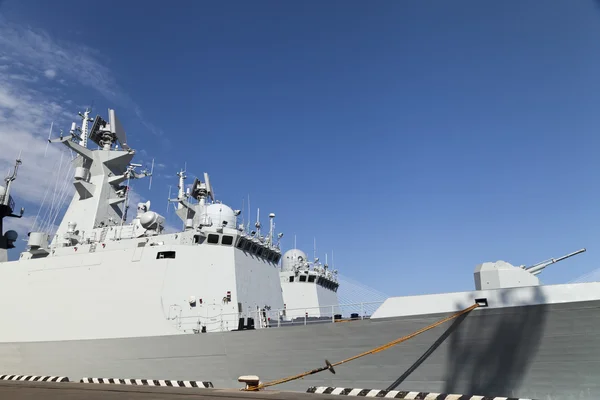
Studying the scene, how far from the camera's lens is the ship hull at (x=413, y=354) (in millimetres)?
8062

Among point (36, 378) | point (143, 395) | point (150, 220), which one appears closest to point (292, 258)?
point (150, 220)

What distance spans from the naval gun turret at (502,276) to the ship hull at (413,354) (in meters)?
1.00

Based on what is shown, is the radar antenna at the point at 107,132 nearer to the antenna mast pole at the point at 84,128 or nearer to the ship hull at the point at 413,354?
the antenna mast pole at the point at 84,128

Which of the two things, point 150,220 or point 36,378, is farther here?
point 150,220

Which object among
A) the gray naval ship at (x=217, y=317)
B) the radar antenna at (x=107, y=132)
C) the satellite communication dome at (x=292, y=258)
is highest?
the radar antenna at (x=107, y=132)

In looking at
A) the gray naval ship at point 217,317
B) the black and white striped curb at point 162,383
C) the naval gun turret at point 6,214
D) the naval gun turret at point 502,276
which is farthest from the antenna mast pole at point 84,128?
the naval gun turret at point 502,276

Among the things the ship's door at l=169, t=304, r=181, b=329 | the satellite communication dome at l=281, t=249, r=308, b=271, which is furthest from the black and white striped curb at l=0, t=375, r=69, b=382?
the satellite communication dome at l=281, t=249, r=308, b=271

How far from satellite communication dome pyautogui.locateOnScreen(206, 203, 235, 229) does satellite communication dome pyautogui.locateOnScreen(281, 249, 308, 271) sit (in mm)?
11262

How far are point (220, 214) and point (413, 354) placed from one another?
358 inches

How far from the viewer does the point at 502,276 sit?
941cm

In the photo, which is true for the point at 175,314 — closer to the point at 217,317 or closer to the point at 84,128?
the point at 217,317

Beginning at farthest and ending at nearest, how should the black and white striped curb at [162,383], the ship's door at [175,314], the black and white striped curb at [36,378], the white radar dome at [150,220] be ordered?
the white radar dome at [150,220] < the ship's door at [175,314] < the black and white striped curb at [36,378] < the black and white striped curb at [162,383]

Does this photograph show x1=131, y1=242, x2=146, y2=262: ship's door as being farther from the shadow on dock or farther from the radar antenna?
the shadow on dock

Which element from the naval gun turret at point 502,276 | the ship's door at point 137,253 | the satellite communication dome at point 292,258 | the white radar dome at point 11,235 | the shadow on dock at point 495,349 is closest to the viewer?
the shadow on dock at point 495,349
